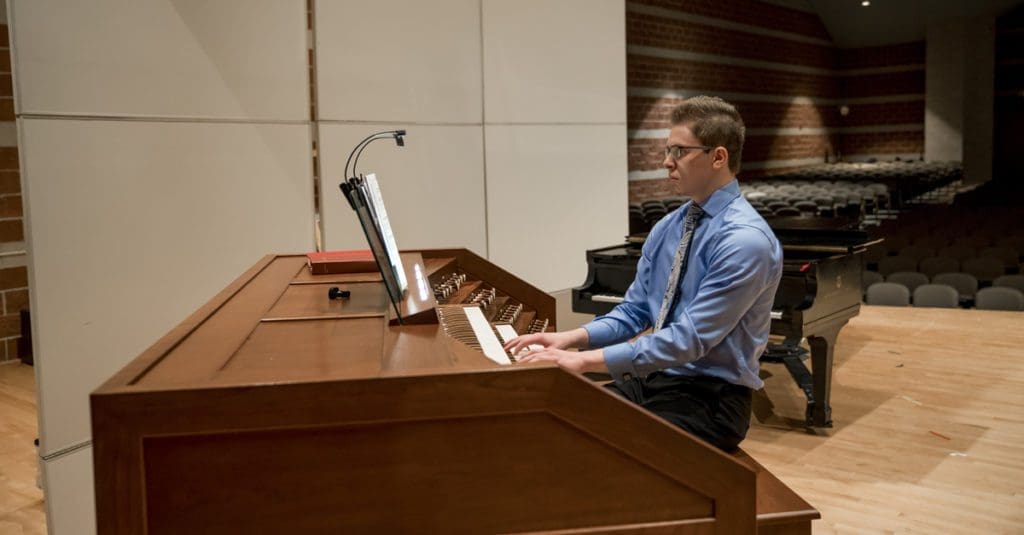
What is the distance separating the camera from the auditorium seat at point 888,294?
7.71 m

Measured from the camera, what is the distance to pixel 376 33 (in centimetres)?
523

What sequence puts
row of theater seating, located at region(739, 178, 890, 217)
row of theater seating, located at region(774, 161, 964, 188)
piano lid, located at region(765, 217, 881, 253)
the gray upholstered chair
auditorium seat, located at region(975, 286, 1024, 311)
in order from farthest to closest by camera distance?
row of theater seating, located at region(774, 161, 964, 188) → row of theater seating, located at region(739, 178, 890, 217) → the gray upholstered chair → auditorium seat, located at region(975, 286, 1024, 311) → piano lid, located at region(765, 217, 881, 253)

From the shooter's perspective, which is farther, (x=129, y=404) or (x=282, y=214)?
(x=282, y=214)

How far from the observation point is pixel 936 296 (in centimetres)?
759

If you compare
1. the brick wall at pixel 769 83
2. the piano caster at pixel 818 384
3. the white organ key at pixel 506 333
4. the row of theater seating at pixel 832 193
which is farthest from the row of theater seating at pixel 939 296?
the white organ key at pixel 506 333

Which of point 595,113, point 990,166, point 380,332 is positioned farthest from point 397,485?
point 990,166

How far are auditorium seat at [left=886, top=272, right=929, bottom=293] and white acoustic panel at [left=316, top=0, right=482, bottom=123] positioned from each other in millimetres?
4333

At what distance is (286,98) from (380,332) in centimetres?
294

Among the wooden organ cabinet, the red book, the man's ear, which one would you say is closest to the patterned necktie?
the man's ear

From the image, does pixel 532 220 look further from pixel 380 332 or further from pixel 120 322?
pixel 380 332

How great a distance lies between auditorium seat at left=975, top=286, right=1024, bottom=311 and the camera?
729cm

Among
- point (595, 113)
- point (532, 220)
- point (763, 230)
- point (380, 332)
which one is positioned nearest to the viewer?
point (380, 332)

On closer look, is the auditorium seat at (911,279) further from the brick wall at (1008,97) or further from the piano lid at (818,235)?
the brick wall at (1008,97)

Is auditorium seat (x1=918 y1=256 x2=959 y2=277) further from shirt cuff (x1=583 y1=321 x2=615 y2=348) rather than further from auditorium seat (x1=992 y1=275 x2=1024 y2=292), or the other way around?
shirt cuff (x1=583 y1=321 x2=615 y2=348)
